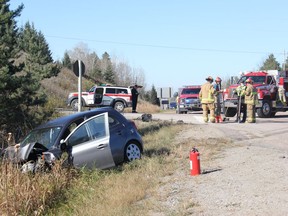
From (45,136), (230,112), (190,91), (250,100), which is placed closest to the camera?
(45,136)

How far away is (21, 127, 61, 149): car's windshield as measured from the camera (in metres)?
9.73

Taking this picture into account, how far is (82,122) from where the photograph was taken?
9.97 metres

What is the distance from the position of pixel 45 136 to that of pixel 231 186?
455 centimetres

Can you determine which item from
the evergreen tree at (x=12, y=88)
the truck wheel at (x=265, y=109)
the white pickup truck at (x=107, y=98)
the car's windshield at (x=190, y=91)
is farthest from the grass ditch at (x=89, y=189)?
the car's windshield at (x=190, y=91)

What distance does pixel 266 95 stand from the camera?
888 inches

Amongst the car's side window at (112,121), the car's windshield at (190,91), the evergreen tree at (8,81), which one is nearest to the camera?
the car's side window at (112,121)

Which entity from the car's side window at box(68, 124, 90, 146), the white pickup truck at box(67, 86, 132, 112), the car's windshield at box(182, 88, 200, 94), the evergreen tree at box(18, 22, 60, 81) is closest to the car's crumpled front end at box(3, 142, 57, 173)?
the car's side window at box(68, 124, 90, 146)

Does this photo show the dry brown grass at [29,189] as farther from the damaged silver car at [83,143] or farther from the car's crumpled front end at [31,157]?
the damaged silver car at [83,143]

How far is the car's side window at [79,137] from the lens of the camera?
31.7ft

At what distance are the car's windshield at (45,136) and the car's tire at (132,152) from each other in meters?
1.68

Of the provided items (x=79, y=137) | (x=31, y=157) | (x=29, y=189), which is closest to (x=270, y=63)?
(x=79, y=137)

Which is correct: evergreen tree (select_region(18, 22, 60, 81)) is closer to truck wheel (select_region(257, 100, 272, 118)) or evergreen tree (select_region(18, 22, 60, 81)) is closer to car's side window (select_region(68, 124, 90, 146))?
truck wheel (select_region(257, 100, 272, 118))

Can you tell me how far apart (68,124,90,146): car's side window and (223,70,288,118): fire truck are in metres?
13.1

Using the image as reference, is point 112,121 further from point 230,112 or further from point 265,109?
point 265,109
